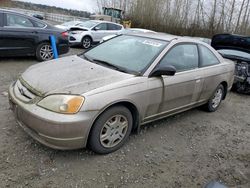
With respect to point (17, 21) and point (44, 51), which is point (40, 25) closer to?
point (17, 21)

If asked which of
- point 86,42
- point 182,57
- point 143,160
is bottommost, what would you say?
point 143,160

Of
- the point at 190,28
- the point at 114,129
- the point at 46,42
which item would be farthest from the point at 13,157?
the point at 190,28

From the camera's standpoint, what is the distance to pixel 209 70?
448 cm

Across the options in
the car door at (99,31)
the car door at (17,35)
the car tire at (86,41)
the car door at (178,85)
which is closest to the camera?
the car door at (178,85)

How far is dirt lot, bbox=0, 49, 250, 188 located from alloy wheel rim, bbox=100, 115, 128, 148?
0.53 feet

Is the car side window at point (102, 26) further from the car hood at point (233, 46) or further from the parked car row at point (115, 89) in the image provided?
the parked car row at point (115, 89)

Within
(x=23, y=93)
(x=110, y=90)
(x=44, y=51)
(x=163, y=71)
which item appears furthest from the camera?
(x=44, y=51)

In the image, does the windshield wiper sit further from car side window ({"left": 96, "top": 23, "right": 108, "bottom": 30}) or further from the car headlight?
car side window ({"left": 96, "top": 23, "right": 108, "bottom": 30})

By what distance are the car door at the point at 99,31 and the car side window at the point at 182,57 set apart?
28.8ft

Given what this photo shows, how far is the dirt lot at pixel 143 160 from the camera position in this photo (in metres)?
2.76

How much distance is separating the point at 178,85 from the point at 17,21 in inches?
216

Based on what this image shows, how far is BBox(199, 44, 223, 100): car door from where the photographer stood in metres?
4.42

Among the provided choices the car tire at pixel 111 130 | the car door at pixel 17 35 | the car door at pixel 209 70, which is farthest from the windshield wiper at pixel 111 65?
the car door at pixel 17 35

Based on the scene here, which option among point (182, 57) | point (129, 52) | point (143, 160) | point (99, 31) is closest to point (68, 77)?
point (129, 52)
